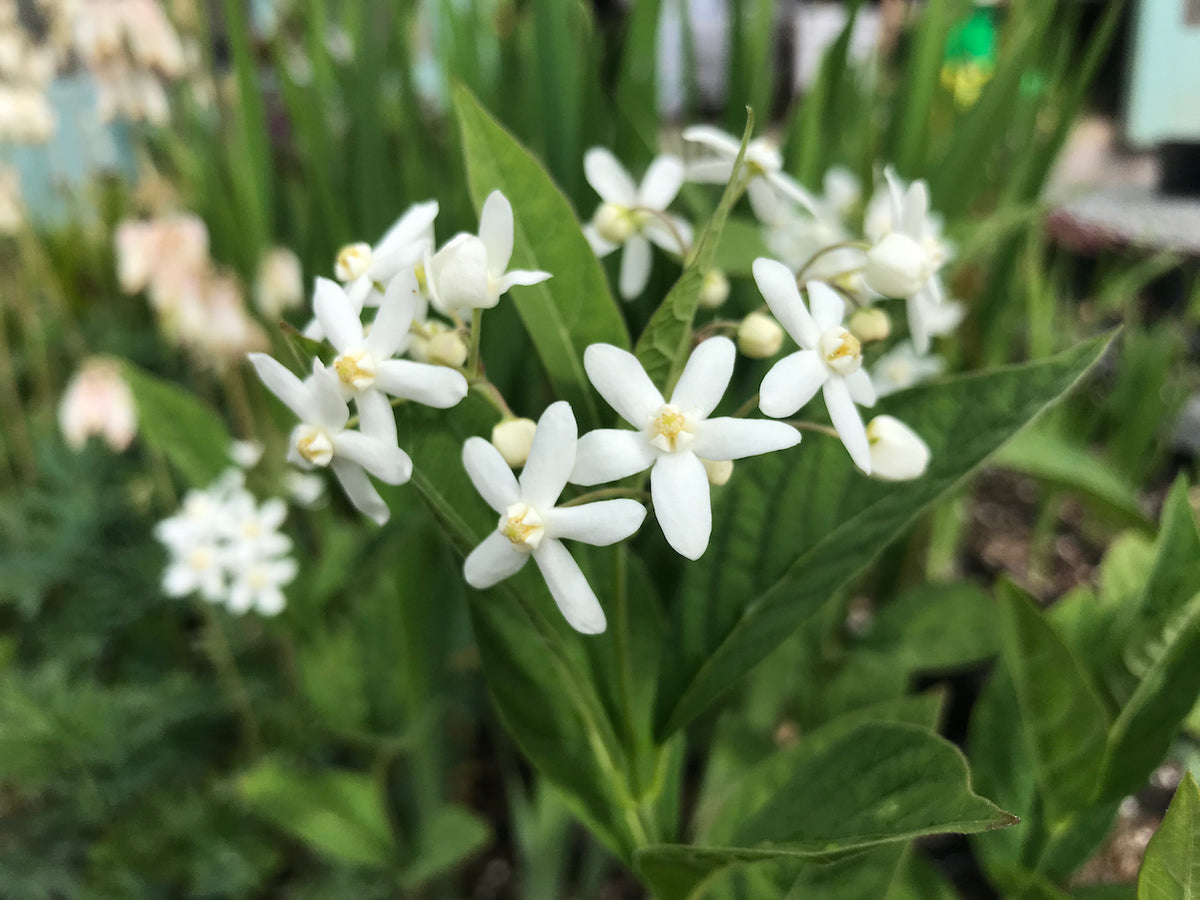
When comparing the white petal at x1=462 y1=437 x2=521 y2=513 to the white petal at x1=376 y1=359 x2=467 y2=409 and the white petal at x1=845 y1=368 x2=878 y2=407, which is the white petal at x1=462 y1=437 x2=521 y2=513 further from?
the white petal at x1=845 y1=368 x2=878 y2=407

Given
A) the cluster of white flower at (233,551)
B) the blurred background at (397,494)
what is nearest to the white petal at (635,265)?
the blurred background at (397,494)

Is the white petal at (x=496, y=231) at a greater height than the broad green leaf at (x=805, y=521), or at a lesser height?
greater

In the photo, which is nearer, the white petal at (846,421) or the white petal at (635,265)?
the white petal at (846,421)

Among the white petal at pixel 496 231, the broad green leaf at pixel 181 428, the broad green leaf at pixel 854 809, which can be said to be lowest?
the broad green leaf at pixel 181 428

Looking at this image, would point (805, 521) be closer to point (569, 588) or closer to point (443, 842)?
point (569, 588)

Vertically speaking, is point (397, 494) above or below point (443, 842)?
above

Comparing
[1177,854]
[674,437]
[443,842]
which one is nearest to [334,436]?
[674,437]

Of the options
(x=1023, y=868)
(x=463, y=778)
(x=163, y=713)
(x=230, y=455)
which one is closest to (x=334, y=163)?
(x=230, y=455)

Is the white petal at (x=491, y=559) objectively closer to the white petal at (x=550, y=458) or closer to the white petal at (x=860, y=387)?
the white petal at (x=550, y=458)
